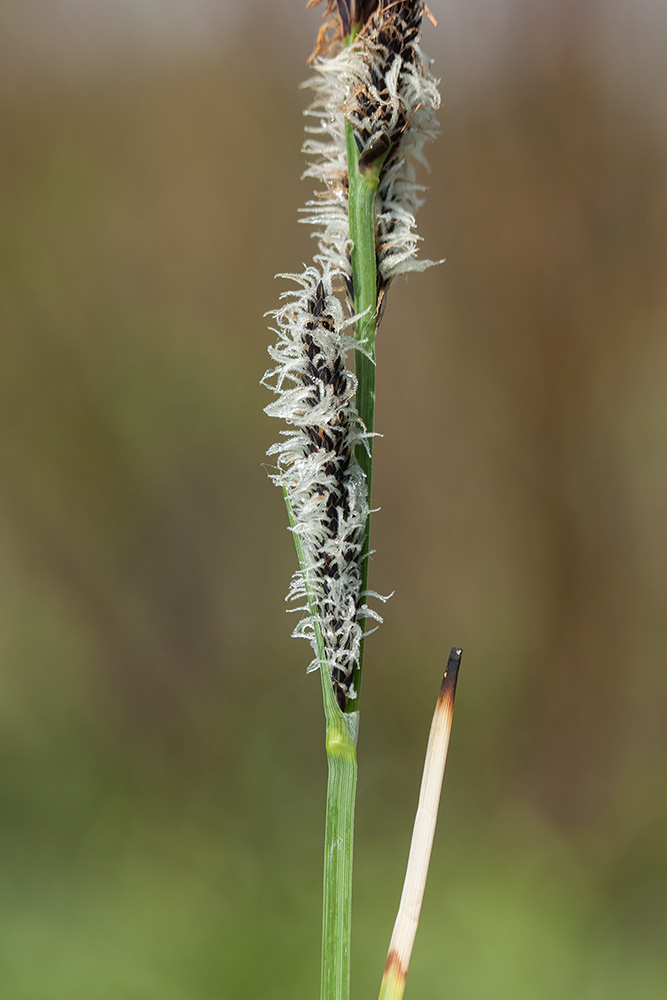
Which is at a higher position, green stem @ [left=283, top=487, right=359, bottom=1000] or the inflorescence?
the inflorescence

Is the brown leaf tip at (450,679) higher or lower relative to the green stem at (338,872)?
higher

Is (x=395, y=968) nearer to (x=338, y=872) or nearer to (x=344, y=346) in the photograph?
(x=338, y=872)

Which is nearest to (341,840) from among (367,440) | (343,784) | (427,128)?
(343,784)

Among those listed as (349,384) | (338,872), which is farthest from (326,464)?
(338,872)

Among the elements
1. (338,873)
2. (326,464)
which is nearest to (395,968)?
(338,873)

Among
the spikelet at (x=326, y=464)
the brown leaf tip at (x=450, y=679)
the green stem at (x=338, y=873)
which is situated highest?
the spikelet at (x=326, y=464)

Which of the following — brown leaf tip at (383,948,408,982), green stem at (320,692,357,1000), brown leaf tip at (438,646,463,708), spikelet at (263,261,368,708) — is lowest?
brown leaf tip at (383,948,408,982)

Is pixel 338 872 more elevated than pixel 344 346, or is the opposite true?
pixel 344 346
